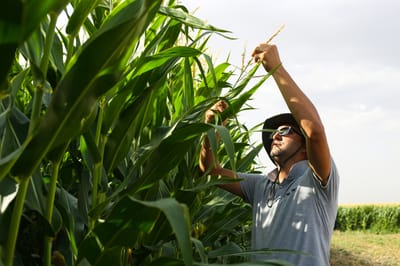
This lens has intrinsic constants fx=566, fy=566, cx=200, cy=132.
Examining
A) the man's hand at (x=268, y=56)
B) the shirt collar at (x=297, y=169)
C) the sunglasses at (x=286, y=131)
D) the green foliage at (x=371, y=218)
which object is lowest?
the green foliage at (x=371, y=218)

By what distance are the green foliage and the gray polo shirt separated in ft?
64.2

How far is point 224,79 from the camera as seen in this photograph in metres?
1.67

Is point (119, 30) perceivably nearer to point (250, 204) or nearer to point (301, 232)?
point (301, 232)

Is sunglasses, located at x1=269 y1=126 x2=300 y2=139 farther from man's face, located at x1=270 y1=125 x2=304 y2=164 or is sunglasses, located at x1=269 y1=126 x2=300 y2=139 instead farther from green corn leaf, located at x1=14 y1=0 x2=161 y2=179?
green corn leaf, located at x1=14 y1=0 x2=161 y2=179

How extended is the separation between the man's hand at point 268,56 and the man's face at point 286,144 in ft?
1.38

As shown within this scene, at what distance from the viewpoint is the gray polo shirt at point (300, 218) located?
164 cm

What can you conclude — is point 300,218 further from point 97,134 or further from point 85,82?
point 85,82

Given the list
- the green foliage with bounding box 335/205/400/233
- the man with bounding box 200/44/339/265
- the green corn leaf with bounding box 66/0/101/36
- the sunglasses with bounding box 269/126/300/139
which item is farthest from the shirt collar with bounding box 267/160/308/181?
the green foliage with bounding box 335/205/400/233

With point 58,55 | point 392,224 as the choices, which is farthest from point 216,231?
point 392,224

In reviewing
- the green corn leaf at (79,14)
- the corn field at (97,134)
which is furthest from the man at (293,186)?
the green corn leaf at (79,14)

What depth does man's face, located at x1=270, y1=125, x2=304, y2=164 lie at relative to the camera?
6.03ft

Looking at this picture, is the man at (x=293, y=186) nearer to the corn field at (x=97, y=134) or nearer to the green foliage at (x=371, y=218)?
the corn field at (x=97, y=134)

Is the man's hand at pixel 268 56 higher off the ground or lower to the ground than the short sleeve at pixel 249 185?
higher

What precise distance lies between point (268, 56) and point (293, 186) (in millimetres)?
465
